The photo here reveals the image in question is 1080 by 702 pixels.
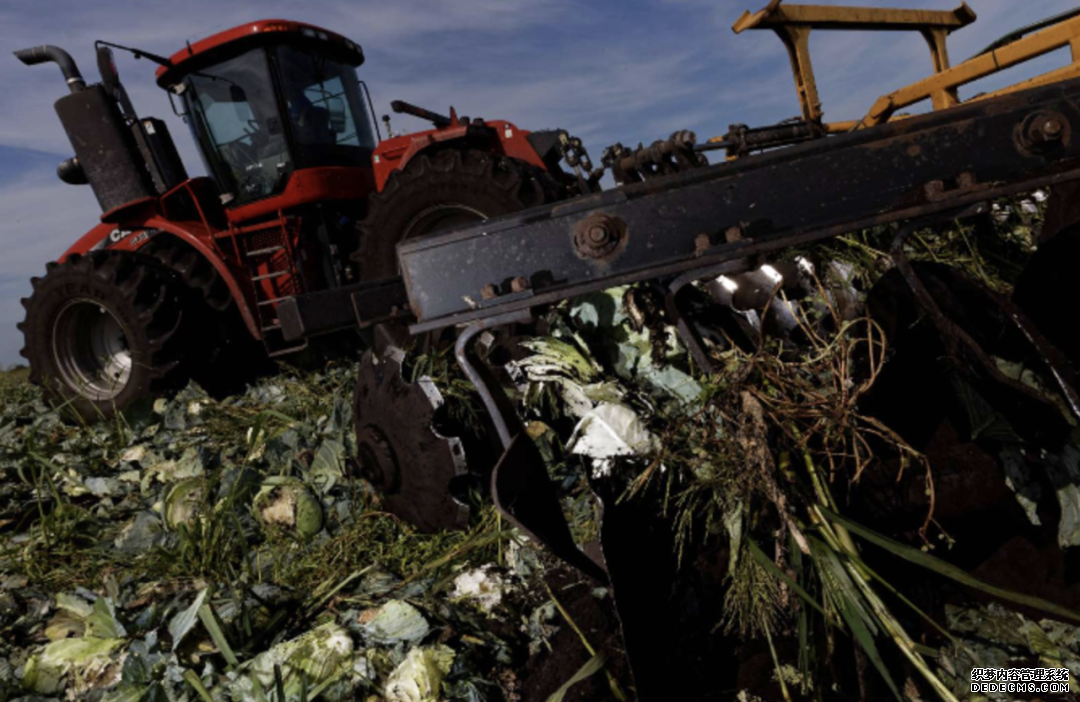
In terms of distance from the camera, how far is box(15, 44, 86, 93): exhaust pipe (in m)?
5.38

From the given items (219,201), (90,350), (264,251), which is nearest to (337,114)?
(219,201)

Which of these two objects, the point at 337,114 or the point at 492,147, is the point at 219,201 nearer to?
the point at 337,114

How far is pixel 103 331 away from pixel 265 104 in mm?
2207

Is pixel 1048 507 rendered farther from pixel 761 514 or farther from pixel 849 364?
pixel 761 514

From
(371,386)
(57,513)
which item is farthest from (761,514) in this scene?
(57,513)

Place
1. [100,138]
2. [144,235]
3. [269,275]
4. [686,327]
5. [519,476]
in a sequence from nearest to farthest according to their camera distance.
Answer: [519,476]
[686,327]
[269,275]
[100,138]
[144,235]

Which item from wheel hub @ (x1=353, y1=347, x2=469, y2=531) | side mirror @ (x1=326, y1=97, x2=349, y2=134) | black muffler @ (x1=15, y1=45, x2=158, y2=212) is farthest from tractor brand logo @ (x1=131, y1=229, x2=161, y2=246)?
wheel hub @ (x1=353, y1=347, x2=469, y2=531)

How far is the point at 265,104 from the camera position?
512 cm

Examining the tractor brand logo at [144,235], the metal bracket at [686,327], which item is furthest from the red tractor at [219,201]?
the metal bracket at [686,327]

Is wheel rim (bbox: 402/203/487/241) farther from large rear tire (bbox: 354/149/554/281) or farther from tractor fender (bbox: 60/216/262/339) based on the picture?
tractor fender (bbox: 60/216/262/339)

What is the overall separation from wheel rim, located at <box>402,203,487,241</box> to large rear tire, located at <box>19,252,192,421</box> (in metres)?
1.83

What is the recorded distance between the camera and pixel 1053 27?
3.86 metres

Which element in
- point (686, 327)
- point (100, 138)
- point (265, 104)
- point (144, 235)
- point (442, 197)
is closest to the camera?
point (686, 327)

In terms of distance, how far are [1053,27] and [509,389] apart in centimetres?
365
